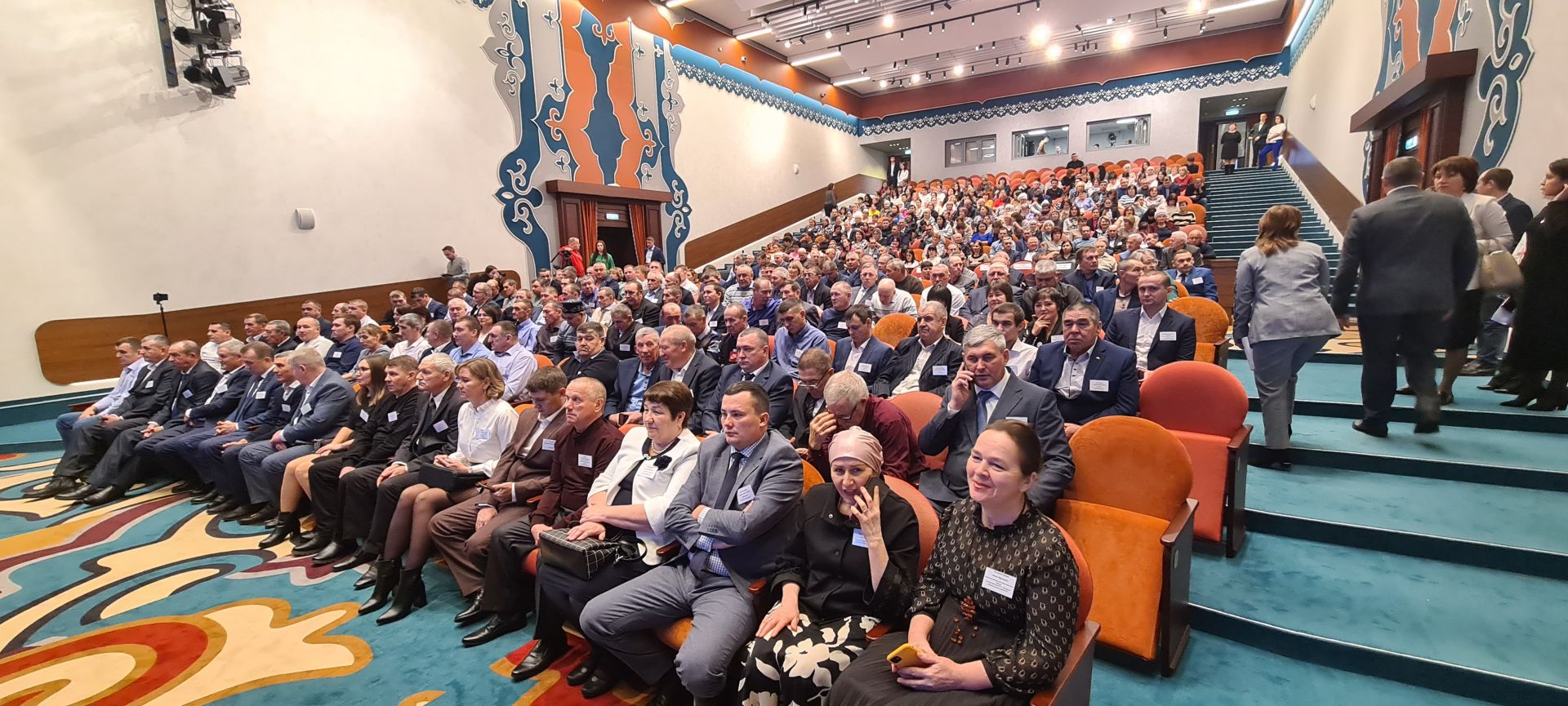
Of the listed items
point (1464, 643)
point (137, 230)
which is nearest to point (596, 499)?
point (1464, 643)

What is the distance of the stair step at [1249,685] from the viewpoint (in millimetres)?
1765

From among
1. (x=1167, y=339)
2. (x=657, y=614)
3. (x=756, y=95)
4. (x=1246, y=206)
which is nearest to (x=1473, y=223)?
(x=1167, y=339)

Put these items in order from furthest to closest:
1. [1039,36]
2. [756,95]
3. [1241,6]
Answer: [756,95] < [1039,36] < [1241,6]

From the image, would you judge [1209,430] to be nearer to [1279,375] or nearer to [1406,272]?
[1279,375]

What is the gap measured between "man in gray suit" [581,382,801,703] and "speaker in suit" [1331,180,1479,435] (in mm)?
Answer: 2644

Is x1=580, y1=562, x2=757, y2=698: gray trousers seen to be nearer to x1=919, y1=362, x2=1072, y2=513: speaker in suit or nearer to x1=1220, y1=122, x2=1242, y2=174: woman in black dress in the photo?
x1=919, y1=362, x2=1072, y2=513: speaker in suit

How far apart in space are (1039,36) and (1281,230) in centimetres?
1221

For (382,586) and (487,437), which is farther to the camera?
(487,437)

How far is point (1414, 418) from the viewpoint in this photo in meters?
3.32

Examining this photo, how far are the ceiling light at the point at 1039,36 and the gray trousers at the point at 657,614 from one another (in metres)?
13.8

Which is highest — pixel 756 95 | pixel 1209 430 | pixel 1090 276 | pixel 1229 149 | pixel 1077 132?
pixel 756 95

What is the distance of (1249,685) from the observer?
1.85 meters

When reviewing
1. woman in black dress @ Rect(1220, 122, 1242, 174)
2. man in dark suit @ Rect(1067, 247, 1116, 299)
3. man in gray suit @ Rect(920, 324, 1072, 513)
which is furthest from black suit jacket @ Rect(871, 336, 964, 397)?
woman in black dress @ Rect(1220, 122, 1242, 174)

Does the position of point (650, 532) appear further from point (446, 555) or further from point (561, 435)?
point (446, 555)
